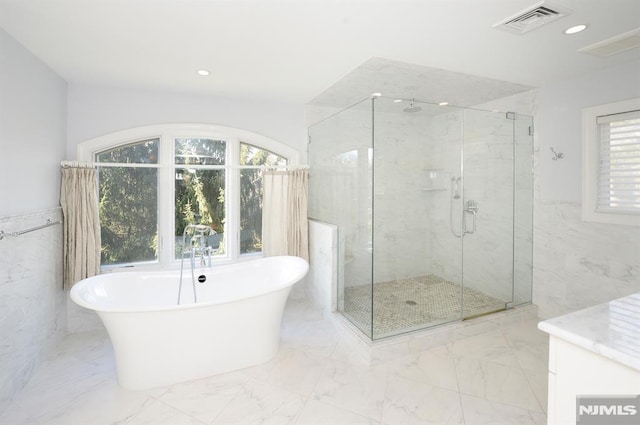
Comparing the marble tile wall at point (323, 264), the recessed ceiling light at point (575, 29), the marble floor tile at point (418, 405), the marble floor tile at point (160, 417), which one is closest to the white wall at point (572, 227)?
the recessed ceiling light at point (575, 29)

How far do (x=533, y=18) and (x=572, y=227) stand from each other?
7.01 feet

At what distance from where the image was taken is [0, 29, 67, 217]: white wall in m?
2.13

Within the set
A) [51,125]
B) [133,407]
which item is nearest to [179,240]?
[51,125]

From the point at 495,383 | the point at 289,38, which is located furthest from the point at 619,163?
the point at 289,38

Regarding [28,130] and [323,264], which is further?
→ [323,264]

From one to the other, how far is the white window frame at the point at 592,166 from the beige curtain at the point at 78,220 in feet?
15.4

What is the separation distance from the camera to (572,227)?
309 cm

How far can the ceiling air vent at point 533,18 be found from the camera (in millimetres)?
1817

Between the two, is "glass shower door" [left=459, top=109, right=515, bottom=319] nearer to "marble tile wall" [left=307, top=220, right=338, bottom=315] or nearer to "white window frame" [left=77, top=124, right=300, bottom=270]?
"marble tile wall" [left=307, top=220, right=338, bottom=315]

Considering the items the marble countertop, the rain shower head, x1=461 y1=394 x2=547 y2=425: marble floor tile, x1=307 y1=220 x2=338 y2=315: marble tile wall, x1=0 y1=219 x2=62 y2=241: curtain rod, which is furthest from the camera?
the rain shower head

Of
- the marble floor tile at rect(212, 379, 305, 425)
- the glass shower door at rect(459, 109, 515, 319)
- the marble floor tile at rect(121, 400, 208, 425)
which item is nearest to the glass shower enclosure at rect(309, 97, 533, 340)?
the glass shower door at rect(459, 109, 515, 319)

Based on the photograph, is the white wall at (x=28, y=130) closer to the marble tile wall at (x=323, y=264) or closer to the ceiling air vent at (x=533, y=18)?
the marble tile wall at (x=323, y=264)

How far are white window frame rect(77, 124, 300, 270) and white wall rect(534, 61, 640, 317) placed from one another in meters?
2.77

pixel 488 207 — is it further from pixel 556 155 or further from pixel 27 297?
pixel 27 297
